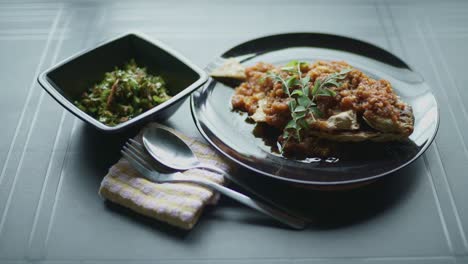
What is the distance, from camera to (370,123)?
1.88 meters

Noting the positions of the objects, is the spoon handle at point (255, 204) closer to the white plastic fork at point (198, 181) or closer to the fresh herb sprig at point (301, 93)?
the white plastic fork at point (198, 181)

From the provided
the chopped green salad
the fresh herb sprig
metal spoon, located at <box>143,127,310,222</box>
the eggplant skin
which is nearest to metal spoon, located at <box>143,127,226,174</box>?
metal spoon, located at <box>143,127,310,222</box>

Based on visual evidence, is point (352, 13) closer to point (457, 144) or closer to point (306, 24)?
point (306, 24)

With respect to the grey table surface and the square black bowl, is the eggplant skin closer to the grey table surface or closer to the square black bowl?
the grey table surface

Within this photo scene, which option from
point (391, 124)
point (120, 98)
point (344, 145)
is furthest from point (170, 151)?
point (391, 124)

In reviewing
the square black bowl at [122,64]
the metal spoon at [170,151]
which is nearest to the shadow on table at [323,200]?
the metal spoon at [170,151]

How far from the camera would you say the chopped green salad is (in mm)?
1995

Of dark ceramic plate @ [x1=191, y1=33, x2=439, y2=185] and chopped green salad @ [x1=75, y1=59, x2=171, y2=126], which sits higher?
dark ceramic plate @ [x1=191, y1=33, x2=439, y2=185]

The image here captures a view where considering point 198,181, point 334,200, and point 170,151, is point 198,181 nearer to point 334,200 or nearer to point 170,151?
point 170,151

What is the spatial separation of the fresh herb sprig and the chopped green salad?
0.47m

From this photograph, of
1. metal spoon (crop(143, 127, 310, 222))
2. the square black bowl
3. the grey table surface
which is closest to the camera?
the grey table surface

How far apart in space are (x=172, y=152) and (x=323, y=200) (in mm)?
561

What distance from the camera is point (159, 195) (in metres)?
1.77

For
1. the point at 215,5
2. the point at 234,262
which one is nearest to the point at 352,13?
the point at 215,5
